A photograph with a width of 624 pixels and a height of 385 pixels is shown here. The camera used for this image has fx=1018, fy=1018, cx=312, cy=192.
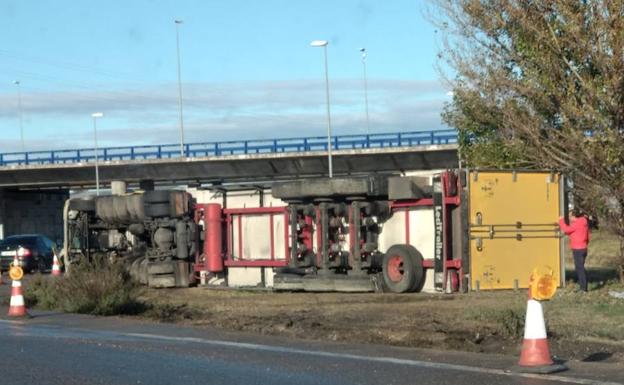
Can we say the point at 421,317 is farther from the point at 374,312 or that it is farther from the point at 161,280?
the point at 161,280

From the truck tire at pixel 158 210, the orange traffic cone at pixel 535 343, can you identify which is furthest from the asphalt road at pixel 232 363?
the truck tire at pixel 158 210

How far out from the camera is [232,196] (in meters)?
22.4

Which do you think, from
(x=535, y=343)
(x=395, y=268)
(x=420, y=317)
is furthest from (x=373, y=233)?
(x=535, y=343)

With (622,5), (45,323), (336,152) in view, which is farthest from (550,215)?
(336,152)

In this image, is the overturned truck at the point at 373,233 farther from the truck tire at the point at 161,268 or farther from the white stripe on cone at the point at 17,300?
the white stripe on cone at the point at 17,300

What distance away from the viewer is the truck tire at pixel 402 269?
18.7 m

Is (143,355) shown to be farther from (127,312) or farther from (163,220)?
(163,220)

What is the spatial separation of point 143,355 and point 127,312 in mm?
5937

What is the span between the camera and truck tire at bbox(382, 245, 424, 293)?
61.2 ft

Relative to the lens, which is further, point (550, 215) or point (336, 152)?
point (336, 152)

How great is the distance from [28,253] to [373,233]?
18203mm

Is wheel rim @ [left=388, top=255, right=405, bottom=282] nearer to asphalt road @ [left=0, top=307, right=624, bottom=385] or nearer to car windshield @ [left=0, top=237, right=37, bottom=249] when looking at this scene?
asphalt road @ [left=0, top=307, right=624, bottom=385]

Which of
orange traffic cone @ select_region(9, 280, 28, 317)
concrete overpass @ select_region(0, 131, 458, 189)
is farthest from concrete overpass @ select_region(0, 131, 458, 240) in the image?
orange traffic cone @ select_region(9, 280, 28, 317)

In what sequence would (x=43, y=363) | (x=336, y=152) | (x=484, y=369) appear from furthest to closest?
(x=336, y=152), (x=43, y=363), (x=484, y=369)
